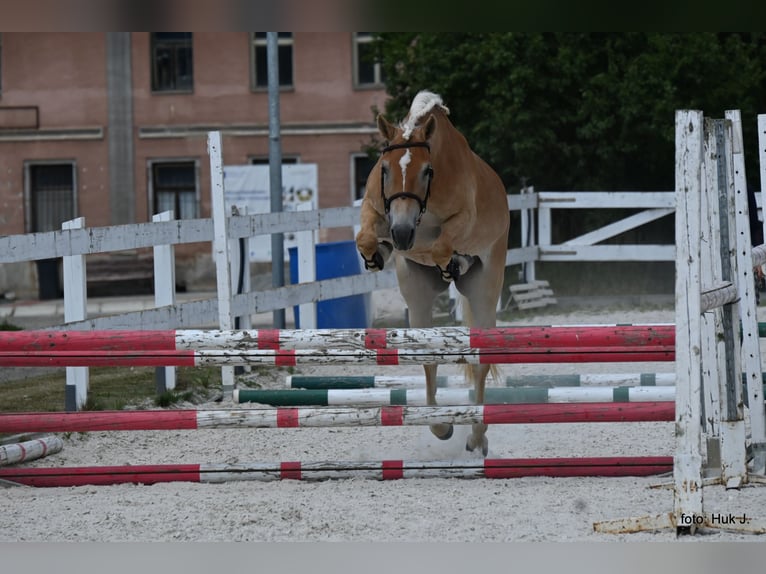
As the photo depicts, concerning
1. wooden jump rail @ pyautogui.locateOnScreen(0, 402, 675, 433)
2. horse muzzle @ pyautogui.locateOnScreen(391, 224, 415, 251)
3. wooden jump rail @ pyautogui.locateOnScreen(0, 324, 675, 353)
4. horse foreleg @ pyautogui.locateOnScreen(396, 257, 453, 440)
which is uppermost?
horse muzzle @ pyautogui.locateOnScreen(391, 224, 415, 251)

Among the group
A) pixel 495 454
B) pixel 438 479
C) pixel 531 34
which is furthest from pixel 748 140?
pixel 438 479

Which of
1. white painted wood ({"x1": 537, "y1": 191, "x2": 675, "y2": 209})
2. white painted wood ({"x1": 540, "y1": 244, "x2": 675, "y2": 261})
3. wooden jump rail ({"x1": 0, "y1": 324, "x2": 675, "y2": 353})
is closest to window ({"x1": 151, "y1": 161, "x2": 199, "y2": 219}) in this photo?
white painted wood ({"x1": 540, "y1": 244, "x2": 675, "y2": 261})

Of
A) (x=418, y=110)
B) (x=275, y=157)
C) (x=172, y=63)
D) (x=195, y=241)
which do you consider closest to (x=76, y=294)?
(x=195, y=241)

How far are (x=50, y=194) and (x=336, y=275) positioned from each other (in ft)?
45.5

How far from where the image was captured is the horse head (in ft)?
18.0

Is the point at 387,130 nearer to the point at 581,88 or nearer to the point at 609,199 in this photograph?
the point at 609,199

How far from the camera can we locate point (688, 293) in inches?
171

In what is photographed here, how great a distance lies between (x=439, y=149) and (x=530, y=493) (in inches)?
76.8

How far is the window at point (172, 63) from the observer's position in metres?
23.4

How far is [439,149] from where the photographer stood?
604 centimetres

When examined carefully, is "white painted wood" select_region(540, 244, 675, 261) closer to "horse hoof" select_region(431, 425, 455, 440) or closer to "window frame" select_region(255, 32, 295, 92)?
"horse hoof" select_region(431, 425, 455, 440)

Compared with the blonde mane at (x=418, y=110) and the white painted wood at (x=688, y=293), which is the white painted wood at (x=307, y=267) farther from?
the white painted wood at (x=688, y=293)

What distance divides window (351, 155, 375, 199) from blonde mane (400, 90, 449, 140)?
54.7 feet
